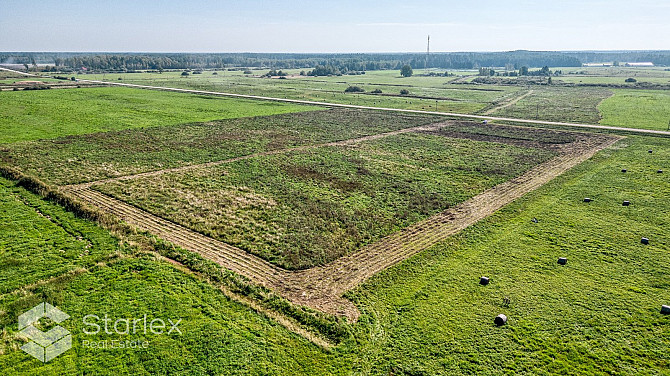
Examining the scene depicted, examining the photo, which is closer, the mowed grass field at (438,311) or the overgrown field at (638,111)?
the mowed grass field at (438,311)

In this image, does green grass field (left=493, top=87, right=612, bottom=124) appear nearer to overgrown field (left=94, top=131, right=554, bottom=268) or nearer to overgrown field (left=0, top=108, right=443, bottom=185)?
overgrown field (left=0, top=108, right=443, bottom=185)

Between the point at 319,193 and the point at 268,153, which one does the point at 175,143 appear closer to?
the point at 268,153

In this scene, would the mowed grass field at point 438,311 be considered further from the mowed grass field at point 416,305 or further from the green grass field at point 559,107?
the green grass field at point 559,107

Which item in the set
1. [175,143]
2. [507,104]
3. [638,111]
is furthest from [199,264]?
[638,111]

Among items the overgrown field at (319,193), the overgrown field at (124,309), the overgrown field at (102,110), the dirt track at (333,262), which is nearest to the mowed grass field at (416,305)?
the overgrown field at (124,309)

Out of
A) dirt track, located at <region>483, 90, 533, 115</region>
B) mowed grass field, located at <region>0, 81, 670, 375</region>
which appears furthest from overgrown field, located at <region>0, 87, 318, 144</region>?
dirt track, located at <region>483, 90, 533, 115</region>

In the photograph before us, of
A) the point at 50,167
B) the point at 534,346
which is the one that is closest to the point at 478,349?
the point at 534,346
